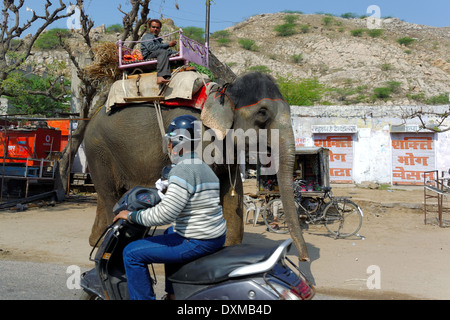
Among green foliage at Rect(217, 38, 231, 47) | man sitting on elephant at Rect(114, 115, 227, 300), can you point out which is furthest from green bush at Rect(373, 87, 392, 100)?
man sitting on elephant at Rect(114, 115, 227, 300)

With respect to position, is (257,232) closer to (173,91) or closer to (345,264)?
(345,264)

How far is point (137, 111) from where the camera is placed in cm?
602

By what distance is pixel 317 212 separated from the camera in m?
10.6

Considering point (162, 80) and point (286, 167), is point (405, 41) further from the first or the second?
point (286, 167)

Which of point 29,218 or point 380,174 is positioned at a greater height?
point 380,174

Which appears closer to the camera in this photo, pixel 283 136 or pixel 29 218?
pixel 283 136

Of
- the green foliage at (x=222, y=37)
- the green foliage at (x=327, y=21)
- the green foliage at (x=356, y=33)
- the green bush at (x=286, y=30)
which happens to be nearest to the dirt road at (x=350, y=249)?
the green foliage at (x=222, y=37)

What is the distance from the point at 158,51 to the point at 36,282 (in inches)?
138

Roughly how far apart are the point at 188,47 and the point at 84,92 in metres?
7.92

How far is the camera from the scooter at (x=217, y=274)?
8.65 feet

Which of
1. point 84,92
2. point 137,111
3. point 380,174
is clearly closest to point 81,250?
point 137,111

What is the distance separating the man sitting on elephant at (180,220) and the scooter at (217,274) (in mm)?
96

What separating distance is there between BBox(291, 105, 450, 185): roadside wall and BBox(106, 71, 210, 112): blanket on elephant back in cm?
1417

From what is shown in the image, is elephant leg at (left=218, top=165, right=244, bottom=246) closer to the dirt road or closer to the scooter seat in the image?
the dirt road
